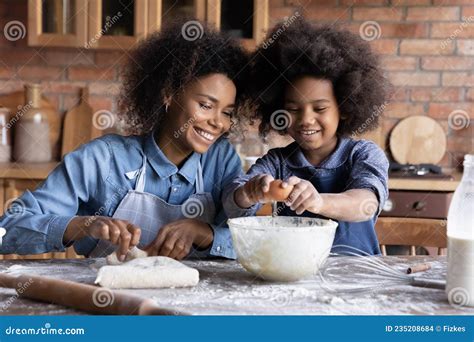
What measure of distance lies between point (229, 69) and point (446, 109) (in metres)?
A: 1.69

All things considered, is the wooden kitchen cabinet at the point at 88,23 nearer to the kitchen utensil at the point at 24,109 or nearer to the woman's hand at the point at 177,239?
the kitchen utensil at the point at 24,109

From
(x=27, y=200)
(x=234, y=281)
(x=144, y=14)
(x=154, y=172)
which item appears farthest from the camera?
(x=144, y=14)

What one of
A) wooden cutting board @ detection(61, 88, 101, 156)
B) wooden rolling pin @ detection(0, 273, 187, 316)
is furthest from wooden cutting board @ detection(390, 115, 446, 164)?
wooden rolling pin @ detection(0, 273, 187, 316)

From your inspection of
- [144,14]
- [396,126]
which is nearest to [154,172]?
[144,14]

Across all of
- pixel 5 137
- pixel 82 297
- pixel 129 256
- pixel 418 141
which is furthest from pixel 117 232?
pixel 418 141

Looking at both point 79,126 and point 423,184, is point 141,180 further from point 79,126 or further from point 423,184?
point 79,126

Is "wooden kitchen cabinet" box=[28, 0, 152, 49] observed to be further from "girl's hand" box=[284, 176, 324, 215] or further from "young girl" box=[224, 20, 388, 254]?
"girl's hand" box=[284, 176, 324, 215]

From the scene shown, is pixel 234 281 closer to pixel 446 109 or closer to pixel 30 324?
pixel 30 324

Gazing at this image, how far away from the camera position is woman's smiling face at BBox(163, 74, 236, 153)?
145cm

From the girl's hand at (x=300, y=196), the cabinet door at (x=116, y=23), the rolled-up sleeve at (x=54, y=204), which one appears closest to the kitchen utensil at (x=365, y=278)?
the girl's hand at (x=300, y=196)

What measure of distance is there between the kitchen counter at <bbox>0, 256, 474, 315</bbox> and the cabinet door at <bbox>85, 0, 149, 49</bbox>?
68.6 inches

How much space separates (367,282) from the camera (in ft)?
3.59

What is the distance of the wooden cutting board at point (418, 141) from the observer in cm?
288

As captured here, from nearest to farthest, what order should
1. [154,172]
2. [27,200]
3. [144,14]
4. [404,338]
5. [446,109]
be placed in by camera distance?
[404,338] < [27,200] < [154,172] < [144,14] < [446,109]
